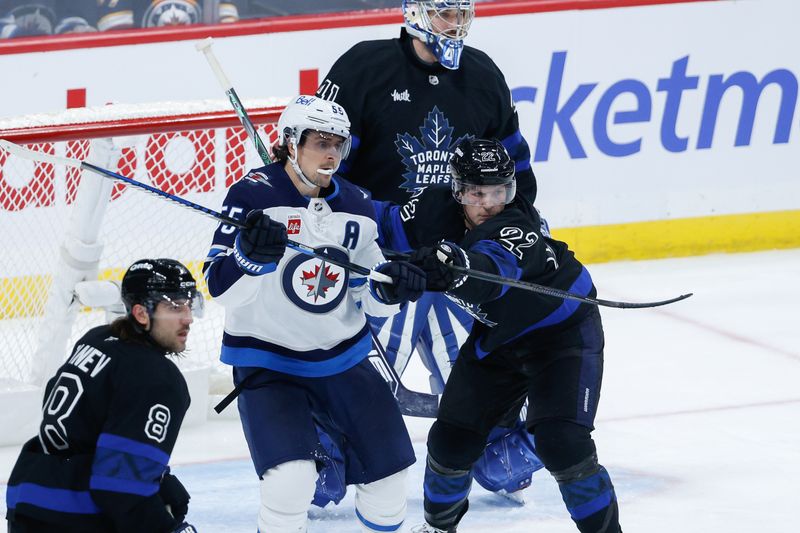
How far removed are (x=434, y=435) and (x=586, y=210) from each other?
3.44 m

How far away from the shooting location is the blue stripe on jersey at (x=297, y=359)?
3.12 meters

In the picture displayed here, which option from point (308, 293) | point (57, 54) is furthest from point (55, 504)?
point (57, 54)

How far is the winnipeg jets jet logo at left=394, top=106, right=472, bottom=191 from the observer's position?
12.9 ft

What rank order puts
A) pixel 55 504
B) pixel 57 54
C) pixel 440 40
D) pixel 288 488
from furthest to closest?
1. pixel 57 54
2. pixel 440 40
3. pixel 288 488
4. pixel 55 504

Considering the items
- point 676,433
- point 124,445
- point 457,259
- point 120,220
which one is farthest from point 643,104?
point 124,445

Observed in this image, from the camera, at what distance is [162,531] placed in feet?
8.39

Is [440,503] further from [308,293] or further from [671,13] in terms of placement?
[671,13]

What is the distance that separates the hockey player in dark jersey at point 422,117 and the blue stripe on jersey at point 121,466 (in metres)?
1.51

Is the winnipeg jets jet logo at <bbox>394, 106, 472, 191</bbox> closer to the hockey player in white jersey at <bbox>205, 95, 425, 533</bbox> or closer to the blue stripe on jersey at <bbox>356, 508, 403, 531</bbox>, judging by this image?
the hockey player in white jersey at <bbox>205, 95, 425, 533</bbox>

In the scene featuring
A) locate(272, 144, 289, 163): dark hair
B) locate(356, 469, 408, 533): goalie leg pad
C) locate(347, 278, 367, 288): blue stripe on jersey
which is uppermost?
locate(272, 144, 289, 163): dark hair

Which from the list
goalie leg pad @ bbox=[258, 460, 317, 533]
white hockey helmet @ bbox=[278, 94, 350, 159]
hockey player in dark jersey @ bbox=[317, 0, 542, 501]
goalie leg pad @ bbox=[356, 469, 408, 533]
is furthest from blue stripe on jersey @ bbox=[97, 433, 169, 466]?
hockey player in dark jersey @ bbox=[317, 0, 542, 501]

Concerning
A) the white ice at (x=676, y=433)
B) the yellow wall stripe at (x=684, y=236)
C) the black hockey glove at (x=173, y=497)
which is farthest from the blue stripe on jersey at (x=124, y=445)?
the yellow wall stripe at (x=684, y=236)

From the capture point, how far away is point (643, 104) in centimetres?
662

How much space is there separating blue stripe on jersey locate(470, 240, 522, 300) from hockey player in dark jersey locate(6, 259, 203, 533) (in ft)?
2.70
